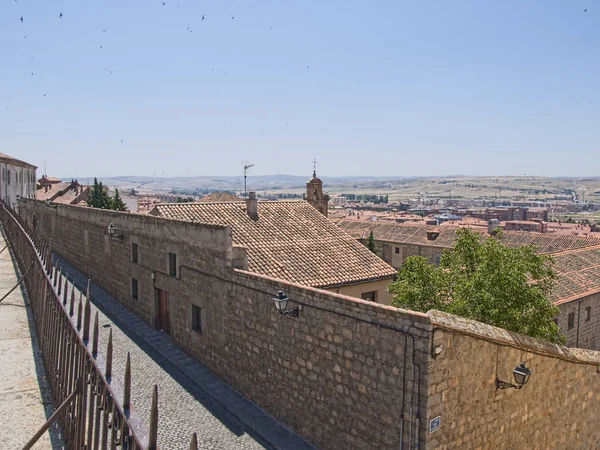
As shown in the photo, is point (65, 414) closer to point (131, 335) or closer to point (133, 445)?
point (133, 445)

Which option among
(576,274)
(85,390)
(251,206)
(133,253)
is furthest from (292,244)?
(576,274)

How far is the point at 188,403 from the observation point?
444 inches

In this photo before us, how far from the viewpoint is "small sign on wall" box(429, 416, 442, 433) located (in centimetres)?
771

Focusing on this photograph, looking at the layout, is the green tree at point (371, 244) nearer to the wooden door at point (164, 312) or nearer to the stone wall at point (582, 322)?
the stone wall at point (582, 322)

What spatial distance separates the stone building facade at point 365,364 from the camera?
26.1ft

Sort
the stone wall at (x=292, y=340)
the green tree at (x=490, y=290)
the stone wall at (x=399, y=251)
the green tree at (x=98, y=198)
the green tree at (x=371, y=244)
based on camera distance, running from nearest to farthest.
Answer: the stone wall at (x=292, y=340), the green tree at (x=490, y=290), the stone wall at (x=399, y=251), the green tree at (x=371, y=244), the green tree at (x=98, y=198)

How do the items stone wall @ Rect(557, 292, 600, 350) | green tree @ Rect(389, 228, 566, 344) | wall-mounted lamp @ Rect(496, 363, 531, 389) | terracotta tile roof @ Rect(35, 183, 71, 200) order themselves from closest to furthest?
wall-mounted lamp @ Rect(496, 363, 531, 389) < green tree @ Rect(389, 228, 566, 344) < stone wall @ Rect(557, 292, 600, 350) < terracotta tile roof @ Rect(35, 183, 71, 200)

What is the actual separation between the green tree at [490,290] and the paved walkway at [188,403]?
4517 millimetres

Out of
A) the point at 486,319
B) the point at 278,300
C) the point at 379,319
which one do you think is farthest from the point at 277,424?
the point at 486,319

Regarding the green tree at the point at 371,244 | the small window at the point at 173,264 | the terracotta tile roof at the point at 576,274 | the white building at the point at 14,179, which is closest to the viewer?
the small window at the point at 173,264

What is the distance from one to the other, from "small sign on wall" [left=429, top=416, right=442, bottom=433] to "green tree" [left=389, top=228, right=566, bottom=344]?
154 inches

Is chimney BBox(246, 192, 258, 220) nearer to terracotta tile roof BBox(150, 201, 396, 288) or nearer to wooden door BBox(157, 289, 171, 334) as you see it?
terracotta tile roof BBox(150, 201, 396, 288)

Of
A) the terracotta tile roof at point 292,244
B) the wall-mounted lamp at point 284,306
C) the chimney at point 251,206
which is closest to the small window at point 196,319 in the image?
the terracotta tile roof at point 292,244

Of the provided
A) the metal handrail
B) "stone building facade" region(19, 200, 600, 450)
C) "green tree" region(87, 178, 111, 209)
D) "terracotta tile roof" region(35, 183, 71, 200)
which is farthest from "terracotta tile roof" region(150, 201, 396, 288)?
"terracotta tile roof" region(35, 183, 71, 200)
